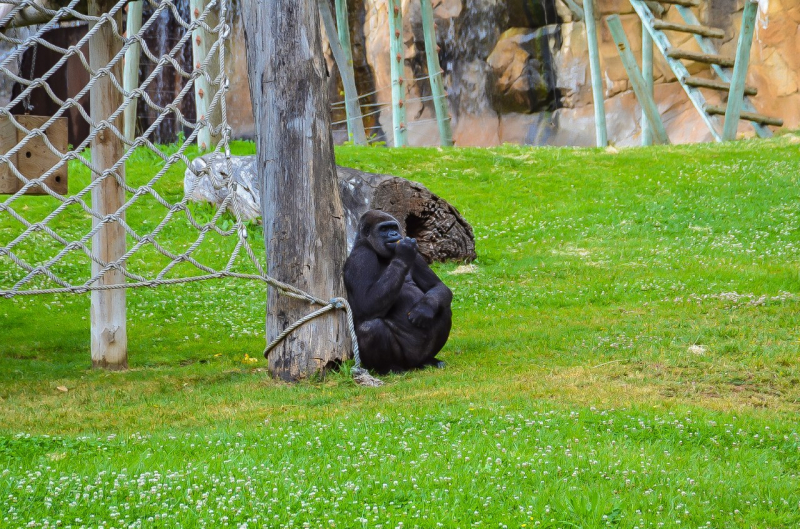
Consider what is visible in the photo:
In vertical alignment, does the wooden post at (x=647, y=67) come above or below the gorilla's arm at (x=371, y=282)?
above

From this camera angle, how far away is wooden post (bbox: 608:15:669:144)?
19.2 metres

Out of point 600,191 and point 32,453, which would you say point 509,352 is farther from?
point 600,191

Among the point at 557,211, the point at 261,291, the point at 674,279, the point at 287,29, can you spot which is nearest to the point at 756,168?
the point at 557,211

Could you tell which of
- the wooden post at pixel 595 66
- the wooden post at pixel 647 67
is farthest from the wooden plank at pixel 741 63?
the wooden post at pixel 595 66

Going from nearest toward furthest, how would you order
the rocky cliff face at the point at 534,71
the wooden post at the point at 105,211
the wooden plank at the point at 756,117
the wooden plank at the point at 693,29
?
the wooden post at the point at 105,211 < the wooden plank at the point at 756,117 < the wooden plank at the point at 693,29 < the rocky cliff face at the point at 534,71

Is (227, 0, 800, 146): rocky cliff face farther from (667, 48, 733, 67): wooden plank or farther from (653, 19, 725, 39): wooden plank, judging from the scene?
(667, 48, 733, 67): wooden plank

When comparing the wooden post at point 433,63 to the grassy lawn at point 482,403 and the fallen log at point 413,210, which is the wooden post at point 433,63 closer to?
the grassy lawn at point 482,403

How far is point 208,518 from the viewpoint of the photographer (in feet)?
11.4

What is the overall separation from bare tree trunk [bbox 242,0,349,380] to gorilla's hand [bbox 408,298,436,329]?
0.60 meters

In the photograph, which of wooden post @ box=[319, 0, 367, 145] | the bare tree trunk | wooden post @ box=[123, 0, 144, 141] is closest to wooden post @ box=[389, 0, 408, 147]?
wooden post @ box=[319, 0, 367, 145]

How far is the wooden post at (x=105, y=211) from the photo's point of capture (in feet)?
25.9

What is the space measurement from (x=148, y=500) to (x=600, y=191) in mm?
13104

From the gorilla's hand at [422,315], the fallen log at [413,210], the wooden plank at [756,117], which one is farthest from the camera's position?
the wooden plank at [756,117]

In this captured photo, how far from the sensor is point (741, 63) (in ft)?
58.9
